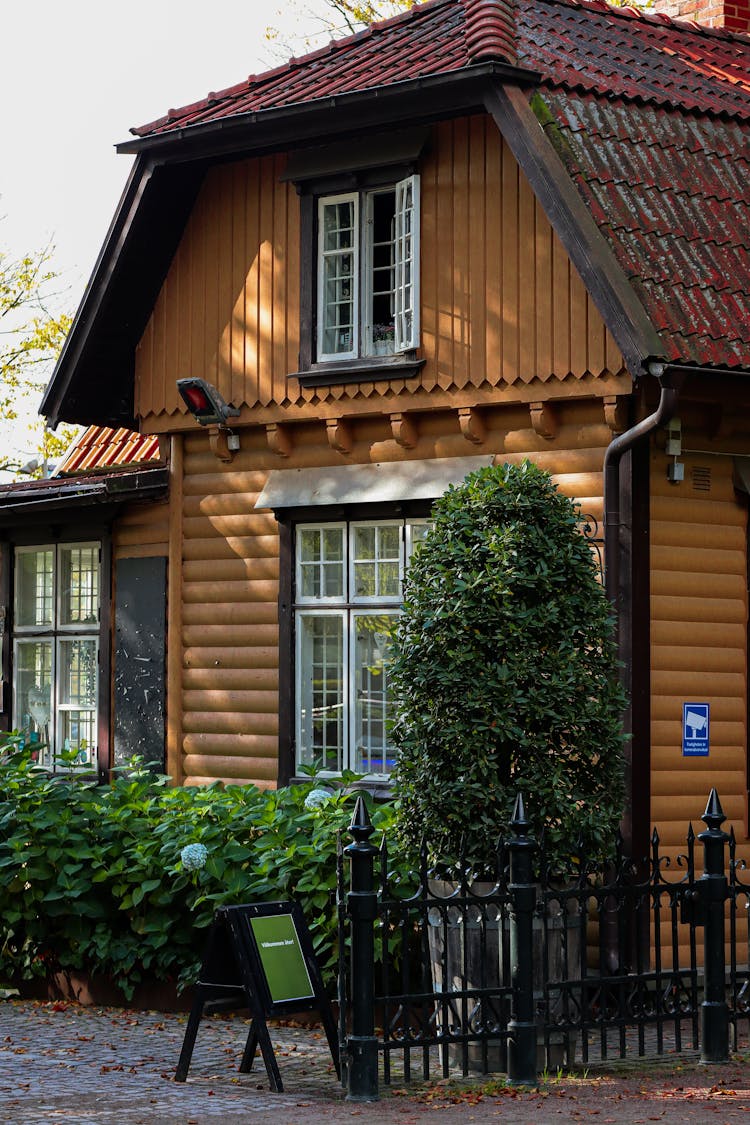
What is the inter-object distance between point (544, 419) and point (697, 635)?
1749 millimetres

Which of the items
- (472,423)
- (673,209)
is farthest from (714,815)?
(673,209)

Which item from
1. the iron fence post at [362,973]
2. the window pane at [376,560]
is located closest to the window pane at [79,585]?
the window pane at [376,560]

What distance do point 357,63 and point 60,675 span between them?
5847mm

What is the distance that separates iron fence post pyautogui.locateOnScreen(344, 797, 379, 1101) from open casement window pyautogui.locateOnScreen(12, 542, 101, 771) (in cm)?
691

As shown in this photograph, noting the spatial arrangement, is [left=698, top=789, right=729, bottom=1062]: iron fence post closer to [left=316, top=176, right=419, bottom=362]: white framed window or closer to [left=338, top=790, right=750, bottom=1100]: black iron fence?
[left=338, top=790, right=750, bottom=1100]: black iron fence

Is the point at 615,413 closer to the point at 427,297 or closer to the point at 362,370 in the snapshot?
the point at 427,297

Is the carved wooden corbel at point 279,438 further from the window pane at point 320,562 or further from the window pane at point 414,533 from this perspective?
the window pane at point 414,533

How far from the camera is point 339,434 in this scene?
510 inches

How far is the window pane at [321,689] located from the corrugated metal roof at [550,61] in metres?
3.85

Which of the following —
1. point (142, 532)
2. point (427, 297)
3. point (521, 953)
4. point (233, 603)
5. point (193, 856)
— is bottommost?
point (521, 953)

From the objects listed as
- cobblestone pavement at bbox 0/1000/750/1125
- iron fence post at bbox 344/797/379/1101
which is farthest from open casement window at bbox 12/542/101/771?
iron fence post at bbox 344/797/379/1101

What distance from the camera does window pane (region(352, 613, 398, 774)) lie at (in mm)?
12914

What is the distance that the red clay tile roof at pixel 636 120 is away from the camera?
11273mm

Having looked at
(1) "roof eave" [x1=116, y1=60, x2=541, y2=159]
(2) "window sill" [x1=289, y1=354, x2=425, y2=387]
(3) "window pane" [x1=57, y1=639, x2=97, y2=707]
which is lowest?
(3) "window pane" [x1=57, y1=639, x2=97, y2=707]
